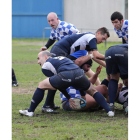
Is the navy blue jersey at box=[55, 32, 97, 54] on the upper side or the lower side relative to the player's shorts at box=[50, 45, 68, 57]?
upper

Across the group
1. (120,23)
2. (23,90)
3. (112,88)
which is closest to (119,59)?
(112,88)

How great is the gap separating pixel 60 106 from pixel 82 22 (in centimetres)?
2661

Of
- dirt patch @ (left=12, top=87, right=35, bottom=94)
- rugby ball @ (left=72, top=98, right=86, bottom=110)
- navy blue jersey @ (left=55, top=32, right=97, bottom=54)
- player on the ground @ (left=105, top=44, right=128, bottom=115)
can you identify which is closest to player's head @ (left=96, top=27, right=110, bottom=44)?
navy blue jersey @ (left=55, top=32, right=97, bottom=54)

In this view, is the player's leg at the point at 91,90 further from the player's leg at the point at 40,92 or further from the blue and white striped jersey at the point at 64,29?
the blue and white striped jersey at the point at 64,29

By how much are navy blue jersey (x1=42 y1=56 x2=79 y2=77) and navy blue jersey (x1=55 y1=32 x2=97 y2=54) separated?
0.52 meters

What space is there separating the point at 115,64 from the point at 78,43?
81cm

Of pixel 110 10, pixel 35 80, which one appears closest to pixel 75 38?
pixel 35 80

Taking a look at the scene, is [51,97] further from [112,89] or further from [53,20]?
[53,20]

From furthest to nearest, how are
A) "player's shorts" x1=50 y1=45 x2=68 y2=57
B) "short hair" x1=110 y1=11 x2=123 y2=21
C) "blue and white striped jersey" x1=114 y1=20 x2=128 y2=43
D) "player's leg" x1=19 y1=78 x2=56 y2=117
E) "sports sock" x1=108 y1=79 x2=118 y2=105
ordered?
"blue and white striped jersey" x1=114 y1=20 x2=128 y2=43 < "short hair" x1=110 y1=11 x2=123 y2=21 < "player's shorts" x1=50 y1=45 x2=68 y2=57 < "sports sock" x1=108 y1=79 x2=118 y2=105 < "player's leg" x1=19 y1=78 x2=56 y2=117

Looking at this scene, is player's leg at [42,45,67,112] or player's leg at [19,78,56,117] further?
player's leg at [42,45,67,112]

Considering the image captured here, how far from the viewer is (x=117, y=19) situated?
655 cm

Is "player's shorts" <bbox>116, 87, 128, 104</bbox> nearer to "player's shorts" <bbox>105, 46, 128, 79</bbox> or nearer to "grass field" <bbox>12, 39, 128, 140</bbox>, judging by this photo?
"grass field" <bbox>12, 39, 128, 140</bbox>

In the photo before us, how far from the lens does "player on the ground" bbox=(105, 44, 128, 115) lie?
4.69 m
